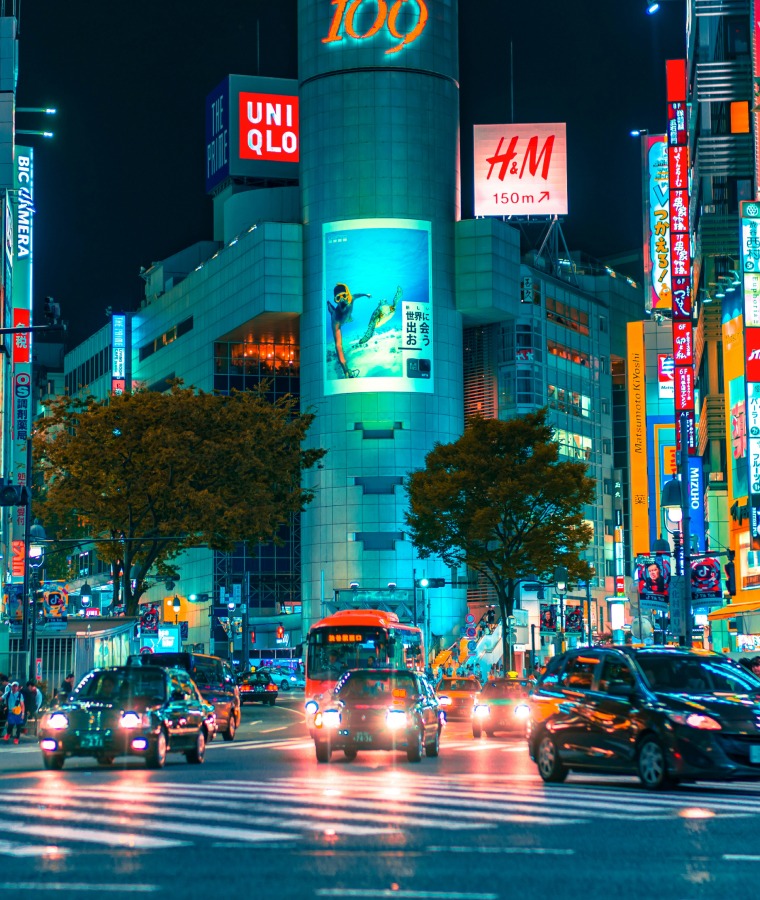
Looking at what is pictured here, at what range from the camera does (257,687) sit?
75750 mm

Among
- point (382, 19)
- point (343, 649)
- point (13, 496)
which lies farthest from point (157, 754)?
point (382, 19)

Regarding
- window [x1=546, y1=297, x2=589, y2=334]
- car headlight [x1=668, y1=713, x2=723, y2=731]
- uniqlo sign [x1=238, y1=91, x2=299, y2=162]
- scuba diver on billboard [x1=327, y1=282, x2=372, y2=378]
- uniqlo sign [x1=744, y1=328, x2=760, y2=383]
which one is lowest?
car headlight [x1=668, y1=713, x2=723, y2=731]

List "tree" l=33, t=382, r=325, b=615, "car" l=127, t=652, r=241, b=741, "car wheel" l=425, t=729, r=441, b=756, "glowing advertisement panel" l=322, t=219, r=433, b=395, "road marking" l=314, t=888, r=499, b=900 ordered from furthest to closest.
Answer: "glowing advertisement panel" l=322, t=219, r=433, b=395
"tree" l=33, t=382, r=325, b=615
"car" l=127, t=652, r=241, b=741
"car wheel" l=425, t=729, r=441, b=756
"road marking" l=314, t=888, r=499, b=900

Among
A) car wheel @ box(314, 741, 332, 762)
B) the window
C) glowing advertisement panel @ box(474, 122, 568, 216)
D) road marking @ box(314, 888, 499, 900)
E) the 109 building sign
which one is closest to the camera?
road marking @ box(314, 888, 499, 900)

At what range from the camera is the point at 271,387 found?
132750mm

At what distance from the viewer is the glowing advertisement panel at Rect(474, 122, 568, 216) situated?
427 ft

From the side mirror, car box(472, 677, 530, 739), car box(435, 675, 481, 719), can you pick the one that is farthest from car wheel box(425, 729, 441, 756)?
car box(435, 675, 481, 719)

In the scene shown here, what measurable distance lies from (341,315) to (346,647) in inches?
2884

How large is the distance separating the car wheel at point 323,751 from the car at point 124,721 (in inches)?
84.7

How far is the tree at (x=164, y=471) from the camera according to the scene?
5938 centimetres

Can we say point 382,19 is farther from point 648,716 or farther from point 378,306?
point 648,716

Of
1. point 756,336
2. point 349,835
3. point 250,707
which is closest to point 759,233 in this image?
point 756,336

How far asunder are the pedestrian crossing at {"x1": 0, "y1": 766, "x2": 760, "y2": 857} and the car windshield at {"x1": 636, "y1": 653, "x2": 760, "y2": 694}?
1473mm

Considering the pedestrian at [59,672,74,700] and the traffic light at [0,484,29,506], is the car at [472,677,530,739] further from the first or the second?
the traffic light at [0,484,29,506]
